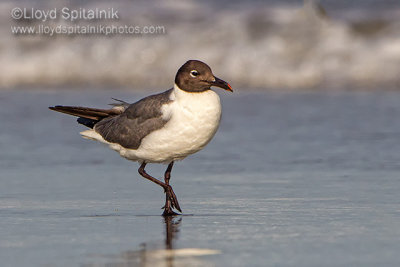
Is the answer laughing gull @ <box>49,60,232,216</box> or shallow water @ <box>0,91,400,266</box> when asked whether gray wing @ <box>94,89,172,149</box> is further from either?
shallow water @ <box>0,91,400,266</box>

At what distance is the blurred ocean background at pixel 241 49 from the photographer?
14.0m

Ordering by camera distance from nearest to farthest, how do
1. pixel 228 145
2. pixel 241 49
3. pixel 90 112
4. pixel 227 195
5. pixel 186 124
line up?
pixel 186 124
pixel 227 195
pixel 90 112
pixel 228 145
pixel 241 49

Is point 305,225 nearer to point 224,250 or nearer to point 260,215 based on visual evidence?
point 260,215

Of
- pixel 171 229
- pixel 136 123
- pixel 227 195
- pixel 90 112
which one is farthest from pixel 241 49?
pixel 171 229

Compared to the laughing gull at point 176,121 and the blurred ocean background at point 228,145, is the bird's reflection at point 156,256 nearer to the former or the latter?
the blurred ocean background at point 228,145

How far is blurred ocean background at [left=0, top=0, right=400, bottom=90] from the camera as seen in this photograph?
553 inches

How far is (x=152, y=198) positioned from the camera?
20.6 feet

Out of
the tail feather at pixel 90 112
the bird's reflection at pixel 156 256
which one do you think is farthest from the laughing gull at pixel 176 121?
the bird's reflection at pixel 156 256

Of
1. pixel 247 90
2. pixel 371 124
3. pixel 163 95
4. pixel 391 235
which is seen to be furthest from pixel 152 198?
pixel 247 90

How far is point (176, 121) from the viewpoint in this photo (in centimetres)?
559

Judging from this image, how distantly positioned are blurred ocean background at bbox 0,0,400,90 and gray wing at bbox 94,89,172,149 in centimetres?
750

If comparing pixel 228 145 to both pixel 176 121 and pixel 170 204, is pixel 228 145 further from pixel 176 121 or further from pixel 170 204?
pixel 176 121

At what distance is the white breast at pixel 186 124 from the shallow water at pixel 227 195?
1.45 ft

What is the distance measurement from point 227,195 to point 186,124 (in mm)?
876
